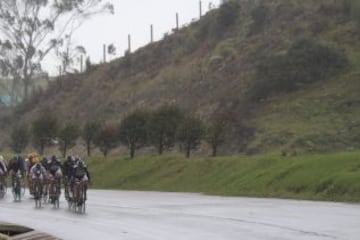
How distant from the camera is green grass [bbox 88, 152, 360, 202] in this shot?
31.7m

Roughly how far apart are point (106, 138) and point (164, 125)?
6.64 metres

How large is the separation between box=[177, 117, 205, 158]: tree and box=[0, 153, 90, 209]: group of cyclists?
38.1 ft

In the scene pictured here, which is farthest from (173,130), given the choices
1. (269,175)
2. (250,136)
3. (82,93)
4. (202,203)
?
(82,93)

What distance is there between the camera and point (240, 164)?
40250mm

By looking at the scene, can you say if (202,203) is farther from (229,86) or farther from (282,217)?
(229,86)

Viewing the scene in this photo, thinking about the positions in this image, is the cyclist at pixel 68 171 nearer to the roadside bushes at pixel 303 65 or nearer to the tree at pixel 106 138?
the tree at pixel 106 138

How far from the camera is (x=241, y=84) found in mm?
59094

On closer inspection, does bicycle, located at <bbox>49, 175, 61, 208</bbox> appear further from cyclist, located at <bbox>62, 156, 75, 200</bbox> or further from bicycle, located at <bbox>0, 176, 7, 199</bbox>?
bicycle, located at <bbox>0, 176, 7, 199</bbox>

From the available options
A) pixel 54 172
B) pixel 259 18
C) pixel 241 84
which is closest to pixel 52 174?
pixel 54 172

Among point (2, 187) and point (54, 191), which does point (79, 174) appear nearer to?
point (54, 191)

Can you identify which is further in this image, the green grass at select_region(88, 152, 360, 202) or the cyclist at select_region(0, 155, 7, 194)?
the cyclist at select_region(0, 155, 7, 194)

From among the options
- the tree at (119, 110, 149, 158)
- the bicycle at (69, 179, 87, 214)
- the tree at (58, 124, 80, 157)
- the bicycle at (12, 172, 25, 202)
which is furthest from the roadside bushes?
the bicycle at (69, 179, 87, 214)

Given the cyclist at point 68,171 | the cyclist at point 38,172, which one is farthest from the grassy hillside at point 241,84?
the cyclist at point 68,171

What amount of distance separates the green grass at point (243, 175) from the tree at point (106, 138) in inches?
88.1
